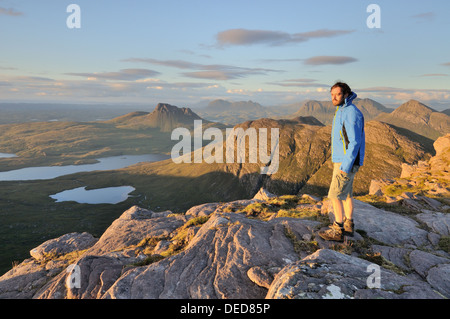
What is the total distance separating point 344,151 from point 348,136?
77cm

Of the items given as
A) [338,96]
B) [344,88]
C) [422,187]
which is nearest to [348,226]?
[338,96]

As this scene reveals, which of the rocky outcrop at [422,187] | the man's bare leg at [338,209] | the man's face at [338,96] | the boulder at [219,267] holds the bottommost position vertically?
the rocky outcrop at [422,187]

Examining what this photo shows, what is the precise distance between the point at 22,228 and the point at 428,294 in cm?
22745

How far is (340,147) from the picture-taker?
11.2 m

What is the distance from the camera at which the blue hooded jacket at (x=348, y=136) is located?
1040cm

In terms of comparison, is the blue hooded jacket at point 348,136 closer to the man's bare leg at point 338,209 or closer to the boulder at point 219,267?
the man's bare leg at point 338,209

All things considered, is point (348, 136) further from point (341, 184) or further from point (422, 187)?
point (422, 187)

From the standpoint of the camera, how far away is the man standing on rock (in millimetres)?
10438

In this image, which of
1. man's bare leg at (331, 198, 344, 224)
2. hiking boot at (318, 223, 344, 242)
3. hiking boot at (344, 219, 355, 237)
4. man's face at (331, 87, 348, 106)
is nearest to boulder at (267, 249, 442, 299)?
hiking boot at (318, 223, 344, 242)

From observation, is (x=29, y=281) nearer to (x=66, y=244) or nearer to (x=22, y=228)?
(x=66, y=244)

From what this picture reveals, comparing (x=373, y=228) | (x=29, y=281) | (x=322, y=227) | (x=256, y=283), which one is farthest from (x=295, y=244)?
(x=29, y=281)

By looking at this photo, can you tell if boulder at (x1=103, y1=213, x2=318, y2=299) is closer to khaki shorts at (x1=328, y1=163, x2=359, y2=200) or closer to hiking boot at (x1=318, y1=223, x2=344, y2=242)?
hiking boot at (x1=318, y1=223, x2=344, y2=242)

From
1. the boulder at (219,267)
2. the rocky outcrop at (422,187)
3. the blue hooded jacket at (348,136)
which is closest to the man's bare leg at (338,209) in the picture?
the blue hooded jacket at (348,136)

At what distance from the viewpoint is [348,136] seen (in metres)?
10.6
